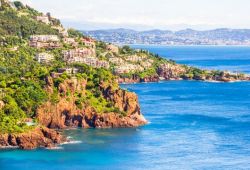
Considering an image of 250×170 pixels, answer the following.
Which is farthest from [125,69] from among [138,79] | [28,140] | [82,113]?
[28,140]

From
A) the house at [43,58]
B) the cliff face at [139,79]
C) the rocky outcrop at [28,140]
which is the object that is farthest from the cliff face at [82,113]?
the cliff face at [139,79]

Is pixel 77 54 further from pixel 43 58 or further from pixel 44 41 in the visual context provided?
pixel 43 58

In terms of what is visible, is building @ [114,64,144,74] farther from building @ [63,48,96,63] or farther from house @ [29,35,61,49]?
house @ [29,35,61,49]

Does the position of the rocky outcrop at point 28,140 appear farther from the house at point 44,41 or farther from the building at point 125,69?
the building at point 125,69

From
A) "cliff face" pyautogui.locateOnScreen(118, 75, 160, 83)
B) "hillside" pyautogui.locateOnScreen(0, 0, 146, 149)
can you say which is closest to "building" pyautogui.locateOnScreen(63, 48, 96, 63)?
"cliff face" pyautogui.locateOnScreen(118, 75, 160, 83)

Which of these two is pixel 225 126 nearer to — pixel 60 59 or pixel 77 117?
pixel 77 117
